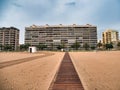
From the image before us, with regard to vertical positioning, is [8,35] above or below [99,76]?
above

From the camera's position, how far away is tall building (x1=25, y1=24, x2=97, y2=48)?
400ft

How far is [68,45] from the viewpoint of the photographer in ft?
395

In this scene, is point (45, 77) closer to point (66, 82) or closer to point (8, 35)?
point (66, 82)

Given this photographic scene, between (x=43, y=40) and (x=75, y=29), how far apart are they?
2953 centimetres

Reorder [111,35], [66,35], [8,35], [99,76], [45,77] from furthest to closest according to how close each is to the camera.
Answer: [111,35] < [8,35] < [66,35] < [99,76] < [45,77]

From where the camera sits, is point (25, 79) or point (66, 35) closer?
point (25, 79)

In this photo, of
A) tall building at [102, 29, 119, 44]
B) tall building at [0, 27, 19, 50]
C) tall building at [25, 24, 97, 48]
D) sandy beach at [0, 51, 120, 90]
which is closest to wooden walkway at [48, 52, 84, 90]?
sandy beach at [0, 51, 120, 90]

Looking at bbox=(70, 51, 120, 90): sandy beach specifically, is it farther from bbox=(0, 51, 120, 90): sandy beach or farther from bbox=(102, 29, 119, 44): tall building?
bbox=(102, 29, 119, 44): tall building

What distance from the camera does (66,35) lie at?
122 metres

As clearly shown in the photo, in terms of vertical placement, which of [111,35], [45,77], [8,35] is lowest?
[45,77]

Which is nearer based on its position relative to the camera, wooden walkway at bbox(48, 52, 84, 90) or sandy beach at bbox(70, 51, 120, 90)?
wooden walkway at bbox(48, 52, 84, 90)

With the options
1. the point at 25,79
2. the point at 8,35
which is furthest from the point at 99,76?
the point at 8,35

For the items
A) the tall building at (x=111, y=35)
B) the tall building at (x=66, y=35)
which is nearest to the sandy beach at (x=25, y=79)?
the tall building at (x=66, y=35)

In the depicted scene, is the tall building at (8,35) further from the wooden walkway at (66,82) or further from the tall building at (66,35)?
the wooden walkway at (66,82)
